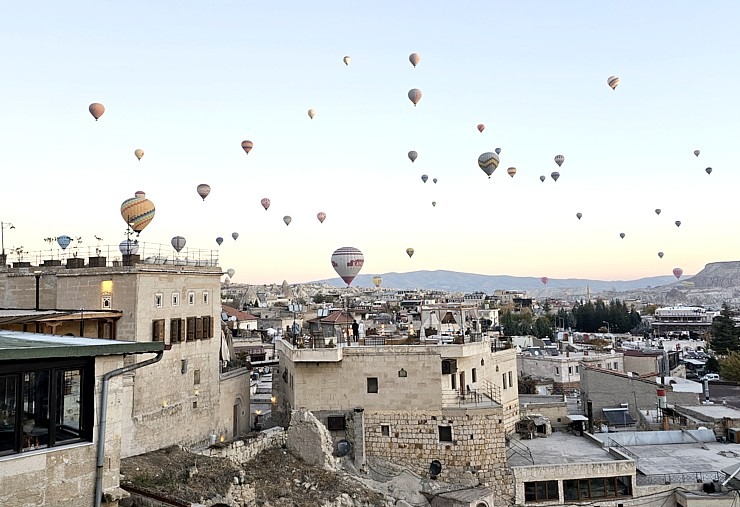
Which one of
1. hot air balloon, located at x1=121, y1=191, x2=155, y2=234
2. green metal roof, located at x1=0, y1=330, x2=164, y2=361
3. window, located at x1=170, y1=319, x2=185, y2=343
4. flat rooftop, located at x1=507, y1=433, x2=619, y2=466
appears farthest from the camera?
hot air balloon, located at x1=121, y1=191, x2=155, y2=234

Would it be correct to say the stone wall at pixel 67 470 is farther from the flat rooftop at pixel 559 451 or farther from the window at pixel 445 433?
the flat rooftop at pixel 559 451

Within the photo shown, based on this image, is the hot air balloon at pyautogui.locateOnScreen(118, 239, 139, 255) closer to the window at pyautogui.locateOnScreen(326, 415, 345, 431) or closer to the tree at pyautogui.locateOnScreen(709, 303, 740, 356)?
the window at pyautogui.locateOnScreen(326, 415, 345, 431)

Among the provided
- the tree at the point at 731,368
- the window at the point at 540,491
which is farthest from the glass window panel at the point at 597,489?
the tree at the point at 731,368

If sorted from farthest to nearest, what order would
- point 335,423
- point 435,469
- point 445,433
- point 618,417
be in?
1. point 618,417
2. point 335,423
3. point 445,433
4. point 435,469

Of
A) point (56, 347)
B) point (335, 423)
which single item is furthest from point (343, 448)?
point (56, 347)

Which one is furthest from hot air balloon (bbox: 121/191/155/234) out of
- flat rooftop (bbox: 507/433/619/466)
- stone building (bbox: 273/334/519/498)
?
flat rooftop (bbox: 507/433/619/466)

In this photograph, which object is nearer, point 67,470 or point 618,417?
point 67,470

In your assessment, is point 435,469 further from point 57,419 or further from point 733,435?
point 57,419
